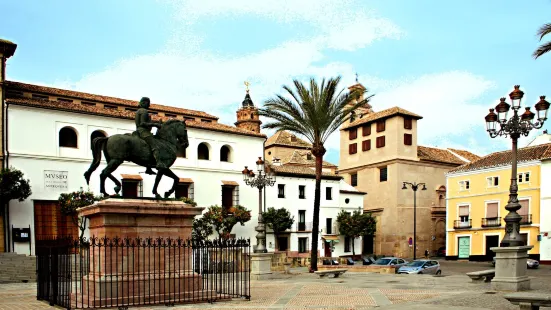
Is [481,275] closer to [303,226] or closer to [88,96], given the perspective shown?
[303,226]

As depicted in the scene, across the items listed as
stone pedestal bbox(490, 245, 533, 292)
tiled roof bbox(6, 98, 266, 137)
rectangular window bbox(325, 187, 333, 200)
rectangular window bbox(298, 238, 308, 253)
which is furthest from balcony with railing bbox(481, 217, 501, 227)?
stone pedestal bbox(490, 245, 533, 292)

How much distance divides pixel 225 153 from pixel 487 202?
20.9 meters

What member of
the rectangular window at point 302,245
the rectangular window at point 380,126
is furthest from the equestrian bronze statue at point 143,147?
the rectangular window at point 380,126

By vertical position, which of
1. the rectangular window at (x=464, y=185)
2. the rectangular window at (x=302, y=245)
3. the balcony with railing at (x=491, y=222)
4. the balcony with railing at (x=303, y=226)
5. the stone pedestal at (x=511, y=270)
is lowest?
the rectangular window at (x=302, y=245)

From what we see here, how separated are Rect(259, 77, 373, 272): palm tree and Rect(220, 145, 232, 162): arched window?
15.3 metres

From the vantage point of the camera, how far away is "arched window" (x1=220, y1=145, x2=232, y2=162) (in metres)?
44.4

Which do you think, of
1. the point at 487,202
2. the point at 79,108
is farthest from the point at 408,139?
the point at 79,108

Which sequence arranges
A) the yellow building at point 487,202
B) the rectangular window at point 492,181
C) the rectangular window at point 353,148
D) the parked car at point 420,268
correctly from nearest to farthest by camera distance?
the parked car at point 420,268 → the yellow building at point 487,202 → the rectangular window at point 492,181 → the rectangular window at point 353,148

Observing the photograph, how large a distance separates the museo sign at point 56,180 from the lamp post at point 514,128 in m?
26.7

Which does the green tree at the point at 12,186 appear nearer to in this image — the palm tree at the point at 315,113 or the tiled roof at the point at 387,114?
the palm tree at the point at 315,113

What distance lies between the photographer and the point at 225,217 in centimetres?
4119

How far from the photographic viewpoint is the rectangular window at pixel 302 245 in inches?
1869

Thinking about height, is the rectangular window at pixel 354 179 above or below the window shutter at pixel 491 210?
above

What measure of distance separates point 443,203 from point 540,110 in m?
41.8
